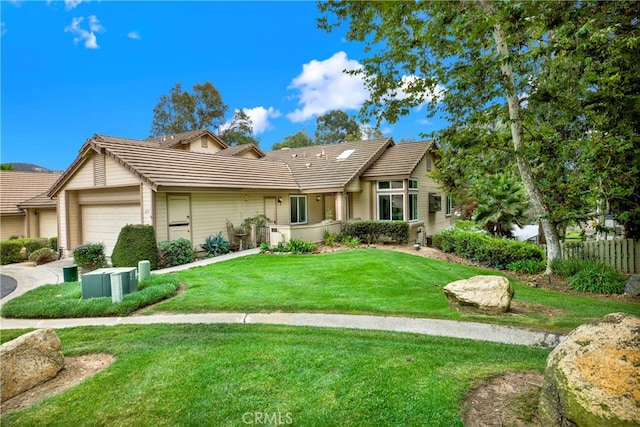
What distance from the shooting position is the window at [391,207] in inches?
728

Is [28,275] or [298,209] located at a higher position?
[298,209]

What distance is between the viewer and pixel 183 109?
4297 cm

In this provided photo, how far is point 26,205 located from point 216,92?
3013cm

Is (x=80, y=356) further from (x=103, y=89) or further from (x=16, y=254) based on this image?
(x=103, y=89)

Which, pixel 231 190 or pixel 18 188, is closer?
pixel 231 190

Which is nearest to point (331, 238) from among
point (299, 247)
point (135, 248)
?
point (299, 247)

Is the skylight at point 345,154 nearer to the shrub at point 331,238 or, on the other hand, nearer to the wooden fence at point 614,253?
the shrub at point 331,238

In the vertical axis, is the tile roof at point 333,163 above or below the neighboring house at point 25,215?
above

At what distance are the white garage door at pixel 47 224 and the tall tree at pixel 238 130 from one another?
28.3 m

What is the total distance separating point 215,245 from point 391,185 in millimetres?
10314

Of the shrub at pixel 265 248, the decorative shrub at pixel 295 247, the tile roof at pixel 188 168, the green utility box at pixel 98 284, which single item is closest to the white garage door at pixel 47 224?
the tile roof at pixel 188 168

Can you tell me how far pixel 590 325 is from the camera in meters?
2.79

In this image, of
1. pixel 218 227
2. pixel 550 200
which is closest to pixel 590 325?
pixel 550 200

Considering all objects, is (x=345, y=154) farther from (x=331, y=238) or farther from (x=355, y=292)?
(x=355, y=292)
